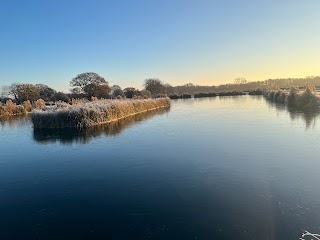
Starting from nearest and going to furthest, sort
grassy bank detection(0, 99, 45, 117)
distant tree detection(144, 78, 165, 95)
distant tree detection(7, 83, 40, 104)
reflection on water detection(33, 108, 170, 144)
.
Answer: reflection on water detection(33, 108, 170, 144)
grassy bank detection(0, 99, 45, 117)
distant tree detection(7, 83, 40, 104)
distant tree detection(144, 78, 165, 95)

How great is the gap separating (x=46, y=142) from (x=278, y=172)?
11.0 m

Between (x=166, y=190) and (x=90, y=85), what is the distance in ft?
169

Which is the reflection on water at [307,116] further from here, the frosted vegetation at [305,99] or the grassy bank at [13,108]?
the grassy bank at [13,108]

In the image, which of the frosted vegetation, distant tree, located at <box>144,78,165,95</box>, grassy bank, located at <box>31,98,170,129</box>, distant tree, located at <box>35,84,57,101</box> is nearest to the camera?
grassy bank, located at <box>31,98,170,129</box>

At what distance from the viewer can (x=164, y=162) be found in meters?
9.43

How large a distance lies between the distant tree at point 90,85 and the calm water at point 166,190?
44.0 m

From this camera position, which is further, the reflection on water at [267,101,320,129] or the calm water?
the reflection on water at [267,101,320,129]

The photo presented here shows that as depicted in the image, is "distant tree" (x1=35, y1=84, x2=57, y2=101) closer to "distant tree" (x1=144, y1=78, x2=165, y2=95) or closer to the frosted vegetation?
"distant tree" (x1=144, y1=78, x2=165, y2=95)

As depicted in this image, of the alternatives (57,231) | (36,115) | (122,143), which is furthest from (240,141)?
(36,115)

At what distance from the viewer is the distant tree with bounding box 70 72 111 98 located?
183 ft

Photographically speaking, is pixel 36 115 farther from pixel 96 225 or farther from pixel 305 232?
pixel 305 232

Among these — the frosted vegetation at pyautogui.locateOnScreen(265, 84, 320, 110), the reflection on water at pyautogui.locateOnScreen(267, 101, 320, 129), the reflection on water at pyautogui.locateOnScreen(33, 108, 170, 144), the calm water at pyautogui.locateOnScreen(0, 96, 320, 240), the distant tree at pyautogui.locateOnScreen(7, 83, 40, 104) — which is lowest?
the calm water at pyautogui.locateOnScreen(0, 96, 320, 240)

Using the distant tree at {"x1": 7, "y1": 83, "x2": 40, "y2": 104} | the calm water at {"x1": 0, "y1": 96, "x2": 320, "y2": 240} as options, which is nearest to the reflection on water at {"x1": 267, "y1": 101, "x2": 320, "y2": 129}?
the calm water at {"x1": 0, "y1": 96, "x2": 320, "y2": 240}

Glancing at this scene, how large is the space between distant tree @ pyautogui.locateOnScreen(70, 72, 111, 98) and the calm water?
144ft
